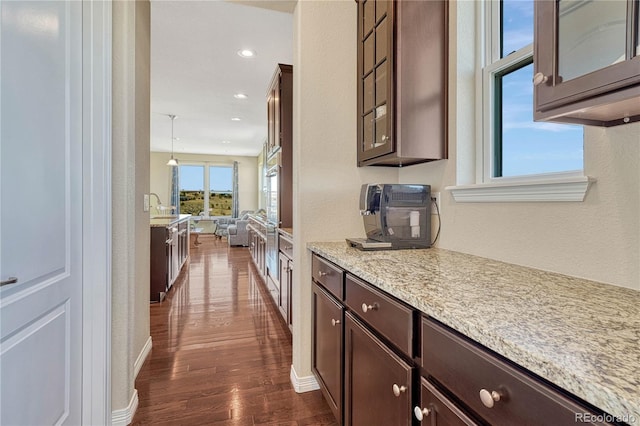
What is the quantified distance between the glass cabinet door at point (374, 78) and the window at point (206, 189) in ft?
31.8

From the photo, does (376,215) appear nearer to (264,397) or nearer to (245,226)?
(264,397)

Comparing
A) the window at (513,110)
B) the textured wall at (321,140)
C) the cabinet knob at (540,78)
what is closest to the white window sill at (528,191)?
the window at (513,110)

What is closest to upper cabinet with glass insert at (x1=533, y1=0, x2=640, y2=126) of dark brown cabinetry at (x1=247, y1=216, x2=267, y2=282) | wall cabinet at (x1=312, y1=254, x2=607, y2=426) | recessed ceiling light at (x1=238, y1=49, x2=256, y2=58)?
wall cabinet at (x1=312, y1=254, x2=607, y2=426)

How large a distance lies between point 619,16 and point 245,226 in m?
7.82

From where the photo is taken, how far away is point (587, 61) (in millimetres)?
832

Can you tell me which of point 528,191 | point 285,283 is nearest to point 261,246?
point 285,283

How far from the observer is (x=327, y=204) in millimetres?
2045

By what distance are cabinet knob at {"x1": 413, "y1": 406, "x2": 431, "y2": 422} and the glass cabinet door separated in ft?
3.95

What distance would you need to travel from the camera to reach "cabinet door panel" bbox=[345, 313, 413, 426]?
97 cm

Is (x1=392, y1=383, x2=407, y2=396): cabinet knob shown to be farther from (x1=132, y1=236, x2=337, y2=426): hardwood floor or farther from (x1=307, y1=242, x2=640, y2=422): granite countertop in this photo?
(x1=132, y1=236, x2=337, y2=426): hardwood floor

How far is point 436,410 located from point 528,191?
3.07ft

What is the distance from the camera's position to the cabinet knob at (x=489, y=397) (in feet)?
2.10

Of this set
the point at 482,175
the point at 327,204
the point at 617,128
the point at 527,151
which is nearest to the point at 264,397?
the point at 327,204

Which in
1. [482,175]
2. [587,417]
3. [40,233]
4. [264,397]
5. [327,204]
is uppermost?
[482,175]
